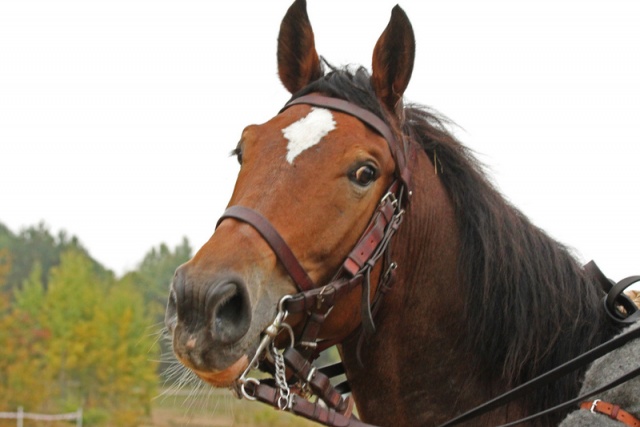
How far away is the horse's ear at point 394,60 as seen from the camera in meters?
4.32

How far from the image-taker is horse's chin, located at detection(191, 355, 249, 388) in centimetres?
346

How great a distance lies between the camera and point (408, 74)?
4371 millimetres

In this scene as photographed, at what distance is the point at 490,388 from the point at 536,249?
0.88m

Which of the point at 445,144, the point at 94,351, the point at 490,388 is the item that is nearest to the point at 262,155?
the point at 445,144

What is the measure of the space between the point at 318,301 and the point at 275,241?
1.36 ft

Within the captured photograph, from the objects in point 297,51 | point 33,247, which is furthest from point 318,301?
point 33,247

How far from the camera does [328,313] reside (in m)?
3.93

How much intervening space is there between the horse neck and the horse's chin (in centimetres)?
96

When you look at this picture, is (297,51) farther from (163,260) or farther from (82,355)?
(163,260)

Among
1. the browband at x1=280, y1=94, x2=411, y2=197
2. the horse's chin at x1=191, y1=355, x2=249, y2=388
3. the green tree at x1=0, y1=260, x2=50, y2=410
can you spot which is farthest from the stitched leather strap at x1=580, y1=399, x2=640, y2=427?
the green tree at x1=0, y1=260, x2=50, y2=410

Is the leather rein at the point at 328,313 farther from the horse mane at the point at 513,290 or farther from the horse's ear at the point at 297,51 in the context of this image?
the horse's ear at the point at 297,51

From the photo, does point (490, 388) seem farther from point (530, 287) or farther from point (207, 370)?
point (207, 370)

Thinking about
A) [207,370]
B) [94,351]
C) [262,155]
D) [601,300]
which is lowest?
[94,351]

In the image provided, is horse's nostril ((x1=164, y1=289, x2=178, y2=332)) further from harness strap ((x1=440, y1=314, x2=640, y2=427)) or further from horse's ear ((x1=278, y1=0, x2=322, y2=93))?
horse's ear ((x1=278, y1=0, x2=322, y2=93))
